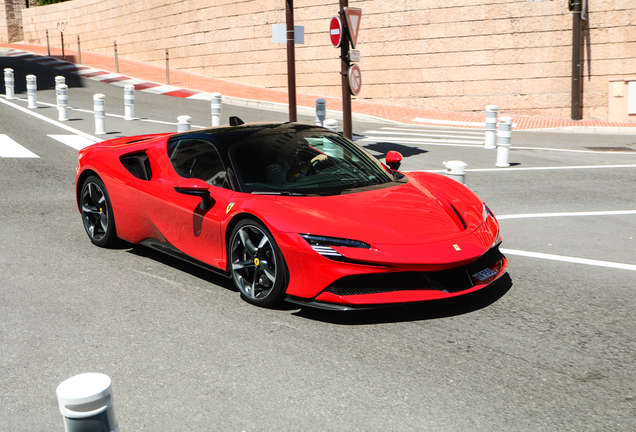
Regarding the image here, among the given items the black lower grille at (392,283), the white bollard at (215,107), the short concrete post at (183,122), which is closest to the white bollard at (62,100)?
the white bollard at (215,107)

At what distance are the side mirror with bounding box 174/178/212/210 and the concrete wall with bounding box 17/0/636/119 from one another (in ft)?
56.8

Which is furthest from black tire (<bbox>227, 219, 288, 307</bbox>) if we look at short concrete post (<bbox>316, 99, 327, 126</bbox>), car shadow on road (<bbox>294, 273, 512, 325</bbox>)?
short concrete post (<bbox>316, 99, 327, 126</bbox>)

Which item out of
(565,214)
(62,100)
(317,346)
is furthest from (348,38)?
(317,346)

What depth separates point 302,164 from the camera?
5.21m

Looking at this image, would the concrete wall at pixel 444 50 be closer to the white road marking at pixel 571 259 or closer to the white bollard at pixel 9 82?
the white bollard at pixel 9 82

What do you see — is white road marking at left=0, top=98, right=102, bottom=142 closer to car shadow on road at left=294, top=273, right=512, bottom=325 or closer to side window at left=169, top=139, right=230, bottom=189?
side window at left=169, top=139, right=230, bottom=189

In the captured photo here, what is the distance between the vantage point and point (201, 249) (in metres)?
5.09

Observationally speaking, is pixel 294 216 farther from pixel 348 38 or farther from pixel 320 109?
pixel 320 109

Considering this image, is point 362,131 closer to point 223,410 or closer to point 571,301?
point 571,301

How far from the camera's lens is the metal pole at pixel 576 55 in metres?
18.9

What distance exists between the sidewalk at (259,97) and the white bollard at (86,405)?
57.1ft

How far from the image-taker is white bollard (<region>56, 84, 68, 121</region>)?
15.7 m

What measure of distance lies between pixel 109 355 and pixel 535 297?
284cm

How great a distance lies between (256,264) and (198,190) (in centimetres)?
75
